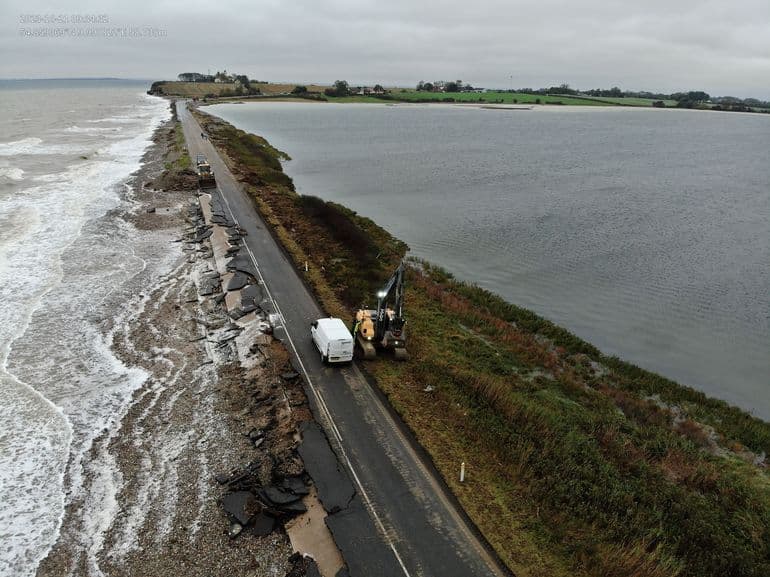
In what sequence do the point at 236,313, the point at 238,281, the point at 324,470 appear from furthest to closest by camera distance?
the point at 238,281, the point at 236,313, the point at 324,470

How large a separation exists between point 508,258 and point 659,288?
13106 millimetres

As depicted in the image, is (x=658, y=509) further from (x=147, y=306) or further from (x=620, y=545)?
(x=147, y=306)

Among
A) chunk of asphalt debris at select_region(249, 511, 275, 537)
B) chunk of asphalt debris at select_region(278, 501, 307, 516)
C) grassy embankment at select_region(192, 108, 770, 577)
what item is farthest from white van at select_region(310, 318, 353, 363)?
chunk of asphalt debris at select_region(249, 511, 275, 537)

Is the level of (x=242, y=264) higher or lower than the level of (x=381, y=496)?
higher

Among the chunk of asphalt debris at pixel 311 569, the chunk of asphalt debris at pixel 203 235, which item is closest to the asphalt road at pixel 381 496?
the chunk of asphalt debris at pixel 311 569

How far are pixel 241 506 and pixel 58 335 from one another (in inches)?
792

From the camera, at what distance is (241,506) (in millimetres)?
18172

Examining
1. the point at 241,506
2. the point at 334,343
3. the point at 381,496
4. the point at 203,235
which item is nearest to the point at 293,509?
the point at 241,506

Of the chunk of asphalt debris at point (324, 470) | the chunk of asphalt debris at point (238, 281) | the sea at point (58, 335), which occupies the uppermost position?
the chunk of asphalt debris at point (238, 281)

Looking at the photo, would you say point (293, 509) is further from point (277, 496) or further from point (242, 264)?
point (242, 264)

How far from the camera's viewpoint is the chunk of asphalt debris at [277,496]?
59.2ft

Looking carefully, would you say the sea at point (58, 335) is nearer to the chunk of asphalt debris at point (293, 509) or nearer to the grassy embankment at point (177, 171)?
the grassy embankment at point (177, 171)

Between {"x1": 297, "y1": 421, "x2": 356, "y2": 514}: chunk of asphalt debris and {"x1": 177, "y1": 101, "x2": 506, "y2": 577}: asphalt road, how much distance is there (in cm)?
33

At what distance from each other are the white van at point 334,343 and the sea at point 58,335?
9.93m
